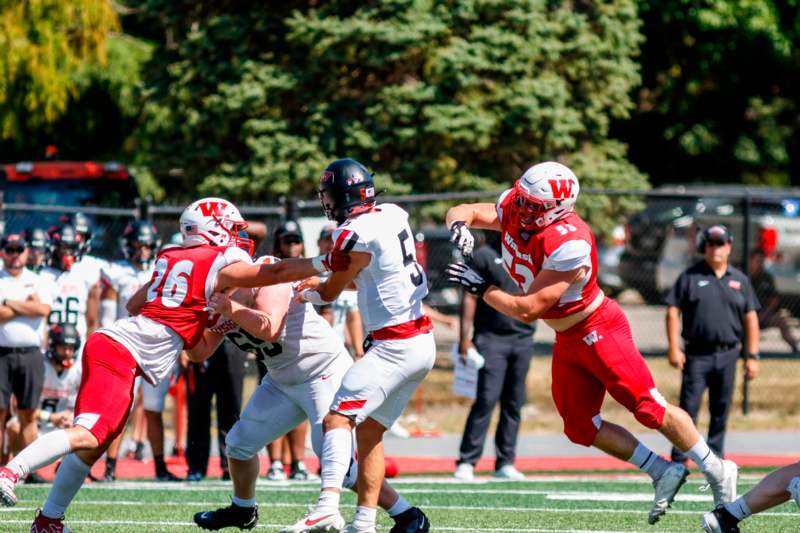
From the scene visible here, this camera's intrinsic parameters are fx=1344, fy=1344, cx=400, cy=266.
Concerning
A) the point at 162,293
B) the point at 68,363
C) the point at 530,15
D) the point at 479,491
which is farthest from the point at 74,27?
the point at 162,293

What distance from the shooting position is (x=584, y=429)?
776 cm

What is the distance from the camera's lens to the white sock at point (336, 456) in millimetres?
6863

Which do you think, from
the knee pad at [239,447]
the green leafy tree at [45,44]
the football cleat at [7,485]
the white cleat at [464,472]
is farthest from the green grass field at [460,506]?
the green leafy tree at [45,44]

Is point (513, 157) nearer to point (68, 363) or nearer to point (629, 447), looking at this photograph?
point (68, 363)

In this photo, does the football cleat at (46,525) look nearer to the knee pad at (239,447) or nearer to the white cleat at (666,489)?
the knee pad at (239,447)

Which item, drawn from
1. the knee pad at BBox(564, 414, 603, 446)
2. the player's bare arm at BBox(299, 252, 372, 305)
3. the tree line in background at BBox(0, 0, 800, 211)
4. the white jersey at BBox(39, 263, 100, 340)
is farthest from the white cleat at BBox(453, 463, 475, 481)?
the tree line in background at BBox(0, 0, 800, 211)

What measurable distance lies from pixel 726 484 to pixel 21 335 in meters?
6.06

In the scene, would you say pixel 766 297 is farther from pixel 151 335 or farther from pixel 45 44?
pixel 151 335

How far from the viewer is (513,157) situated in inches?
765

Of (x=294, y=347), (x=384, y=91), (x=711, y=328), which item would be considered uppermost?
(x=384, y=91)

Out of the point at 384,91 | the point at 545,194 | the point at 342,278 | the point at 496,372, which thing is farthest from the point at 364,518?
the point at 384,91

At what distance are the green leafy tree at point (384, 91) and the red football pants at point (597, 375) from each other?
34.1 ft

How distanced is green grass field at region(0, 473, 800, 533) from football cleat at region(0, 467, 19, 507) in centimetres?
95

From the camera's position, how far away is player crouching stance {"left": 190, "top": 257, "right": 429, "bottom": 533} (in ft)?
24.4
